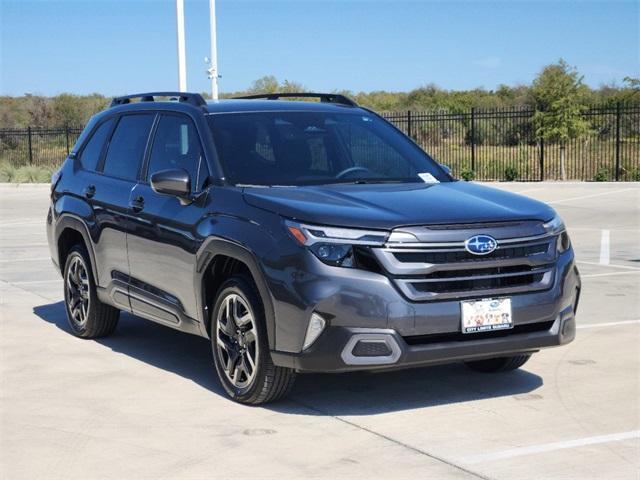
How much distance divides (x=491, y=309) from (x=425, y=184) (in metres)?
1.44

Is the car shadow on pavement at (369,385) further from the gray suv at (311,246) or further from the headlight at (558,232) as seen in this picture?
the headlight at (558,232)

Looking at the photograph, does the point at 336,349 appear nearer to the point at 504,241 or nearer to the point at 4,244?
the point at 504,241

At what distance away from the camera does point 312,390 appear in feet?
23.3

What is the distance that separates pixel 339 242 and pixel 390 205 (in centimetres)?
55

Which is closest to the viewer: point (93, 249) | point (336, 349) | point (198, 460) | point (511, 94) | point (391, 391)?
point (198, 460)

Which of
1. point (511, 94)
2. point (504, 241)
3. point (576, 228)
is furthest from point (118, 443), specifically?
point (511, 94)

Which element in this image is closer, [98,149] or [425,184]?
[425,184]

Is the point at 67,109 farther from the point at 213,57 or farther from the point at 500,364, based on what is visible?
the point at 500,364

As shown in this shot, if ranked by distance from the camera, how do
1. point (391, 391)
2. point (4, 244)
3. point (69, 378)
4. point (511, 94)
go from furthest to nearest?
Answer: point (511, 94)
point (4, 244)
point (69, 378)
point (391, 391)

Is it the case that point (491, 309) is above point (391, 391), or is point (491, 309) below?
above

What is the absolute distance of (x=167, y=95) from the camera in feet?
26.8

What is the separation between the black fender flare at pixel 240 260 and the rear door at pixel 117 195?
1181mm

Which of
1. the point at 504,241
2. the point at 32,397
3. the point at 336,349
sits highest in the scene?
the point at 504,241

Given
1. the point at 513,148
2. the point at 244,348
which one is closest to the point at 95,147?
the point at 244,348
